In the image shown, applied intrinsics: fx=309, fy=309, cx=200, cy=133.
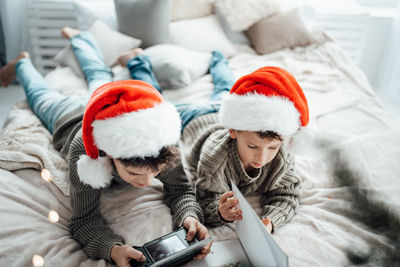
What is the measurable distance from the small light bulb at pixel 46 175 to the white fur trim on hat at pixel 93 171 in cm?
27

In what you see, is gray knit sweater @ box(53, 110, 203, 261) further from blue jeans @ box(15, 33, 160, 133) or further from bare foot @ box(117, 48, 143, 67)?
bare foot @ box(117, 48, 143, 67)

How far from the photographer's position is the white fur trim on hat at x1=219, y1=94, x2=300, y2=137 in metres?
0.79

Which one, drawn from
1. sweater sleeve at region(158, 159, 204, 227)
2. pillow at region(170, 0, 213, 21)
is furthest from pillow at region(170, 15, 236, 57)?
sweater sleeve at region(158, 159, 204, 227)

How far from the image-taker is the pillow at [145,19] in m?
1.78

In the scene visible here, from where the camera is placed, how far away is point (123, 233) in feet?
2.94

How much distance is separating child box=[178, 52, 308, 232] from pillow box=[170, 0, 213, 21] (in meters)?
1.08

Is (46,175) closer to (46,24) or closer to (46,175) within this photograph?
(46,175)

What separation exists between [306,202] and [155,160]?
1.82 ft

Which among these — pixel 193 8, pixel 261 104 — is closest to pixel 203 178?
pixel 261 104

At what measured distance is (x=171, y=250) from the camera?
768mm

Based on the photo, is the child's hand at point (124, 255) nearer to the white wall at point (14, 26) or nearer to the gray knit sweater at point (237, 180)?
the gray knit sweater at point (237, 180)

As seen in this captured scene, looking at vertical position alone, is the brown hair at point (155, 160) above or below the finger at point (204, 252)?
above

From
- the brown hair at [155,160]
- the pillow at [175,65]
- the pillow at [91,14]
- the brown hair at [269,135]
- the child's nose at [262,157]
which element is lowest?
the pillow at [175,65]

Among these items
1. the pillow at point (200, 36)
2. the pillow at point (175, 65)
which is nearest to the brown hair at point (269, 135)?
the pillow at point (175, 65)
